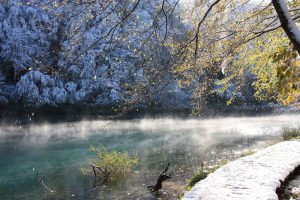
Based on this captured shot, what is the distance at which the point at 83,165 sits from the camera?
19.9 meters

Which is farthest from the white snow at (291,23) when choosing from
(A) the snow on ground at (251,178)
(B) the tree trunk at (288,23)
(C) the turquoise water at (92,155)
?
(A) the snow on ground at (251,178)

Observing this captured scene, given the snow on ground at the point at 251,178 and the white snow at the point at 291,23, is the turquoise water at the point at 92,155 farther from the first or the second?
the snow on ground at the point at 251,178

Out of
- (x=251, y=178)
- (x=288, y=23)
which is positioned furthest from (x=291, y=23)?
(x=251, y=178)

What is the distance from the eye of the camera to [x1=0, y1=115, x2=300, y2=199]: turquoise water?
1476 centimetres

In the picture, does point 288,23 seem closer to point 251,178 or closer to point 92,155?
point 251,178

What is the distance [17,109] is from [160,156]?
3512 cm

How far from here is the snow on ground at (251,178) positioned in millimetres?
7887

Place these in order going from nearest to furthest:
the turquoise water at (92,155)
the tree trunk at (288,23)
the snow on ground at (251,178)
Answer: the tree trunk at (288,23)
the snow on ground at (251,178)
the turquoise water at (92,155)

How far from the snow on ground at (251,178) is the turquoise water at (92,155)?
11.1ft

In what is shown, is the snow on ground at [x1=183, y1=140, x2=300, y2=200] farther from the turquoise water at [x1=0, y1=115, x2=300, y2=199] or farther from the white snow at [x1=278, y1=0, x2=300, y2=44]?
the white snow at [x1=278, y1=0, x2=300, y2=44]

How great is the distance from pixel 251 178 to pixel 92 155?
15.1 meters

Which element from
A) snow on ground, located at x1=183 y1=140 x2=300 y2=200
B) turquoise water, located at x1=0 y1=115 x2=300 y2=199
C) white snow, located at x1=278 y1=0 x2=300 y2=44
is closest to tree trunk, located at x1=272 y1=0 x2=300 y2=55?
white snow, located at x1=278 y1=0 x2=300 y2=44

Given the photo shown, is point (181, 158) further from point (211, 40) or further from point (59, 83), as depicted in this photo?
point (59, 83)

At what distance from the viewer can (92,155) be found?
22.9 m
